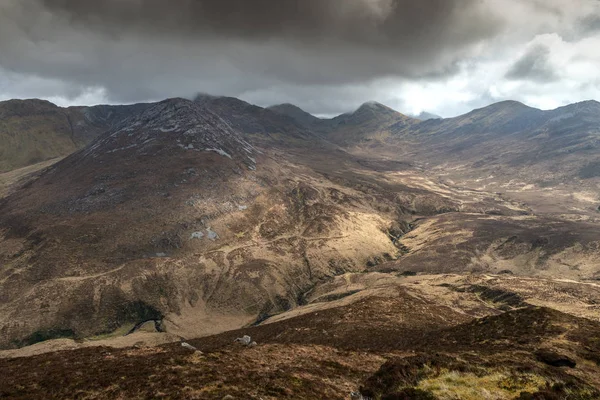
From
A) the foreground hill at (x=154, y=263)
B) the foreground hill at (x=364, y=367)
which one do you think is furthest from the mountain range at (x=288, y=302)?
the foreground hill at (x=154, y=263)

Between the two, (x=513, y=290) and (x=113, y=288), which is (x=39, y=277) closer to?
(x=113, y=288)

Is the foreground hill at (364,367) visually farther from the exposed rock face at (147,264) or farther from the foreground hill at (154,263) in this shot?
the exposed rock face at (147,264)

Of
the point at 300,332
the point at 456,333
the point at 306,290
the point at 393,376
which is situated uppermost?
the point at 393,376

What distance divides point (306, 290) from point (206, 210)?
78.4 metres

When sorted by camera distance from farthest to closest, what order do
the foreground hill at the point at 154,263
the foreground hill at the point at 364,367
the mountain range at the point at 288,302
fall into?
the foreground hill at the point at 154,263
the mountain range at the point at 288,302
the foreground hill at the point at 364,367

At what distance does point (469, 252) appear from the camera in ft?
553

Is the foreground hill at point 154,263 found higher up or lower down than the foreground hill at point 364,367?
lower down

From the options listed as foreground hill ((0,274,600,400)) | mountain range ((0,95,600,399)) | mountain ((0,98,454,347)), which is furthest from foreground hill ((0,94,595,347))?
foreground hill ((0,274,600,400))

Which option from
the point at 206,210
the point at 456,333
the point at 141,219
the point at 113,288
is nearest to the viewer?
the point at 456,333

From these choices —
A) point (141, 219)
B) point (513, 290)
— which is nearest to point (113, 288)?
point (141, 219)

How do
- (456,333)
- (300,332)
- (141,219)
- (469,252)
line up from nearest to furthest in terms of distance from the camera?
(456,333) → (300,332) → (469,252) → (141,219)

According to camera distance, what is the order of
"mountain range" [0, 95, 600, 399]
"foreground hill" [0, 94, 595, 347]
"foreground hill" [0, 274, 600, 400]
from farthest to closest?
"foreground hill" [0, 94, 595, 347], "mountain range" [0, 95, 600, 399], "foreground hill" [0, 274, 600, 400]

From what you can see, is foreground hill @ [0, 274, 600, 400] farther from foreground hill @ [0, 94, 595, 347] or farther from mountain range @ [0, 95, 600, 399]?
foreground hill @ [0, 94, 595, 347]

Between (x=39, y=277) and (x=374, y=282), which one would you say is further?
(x=374, y=282)
